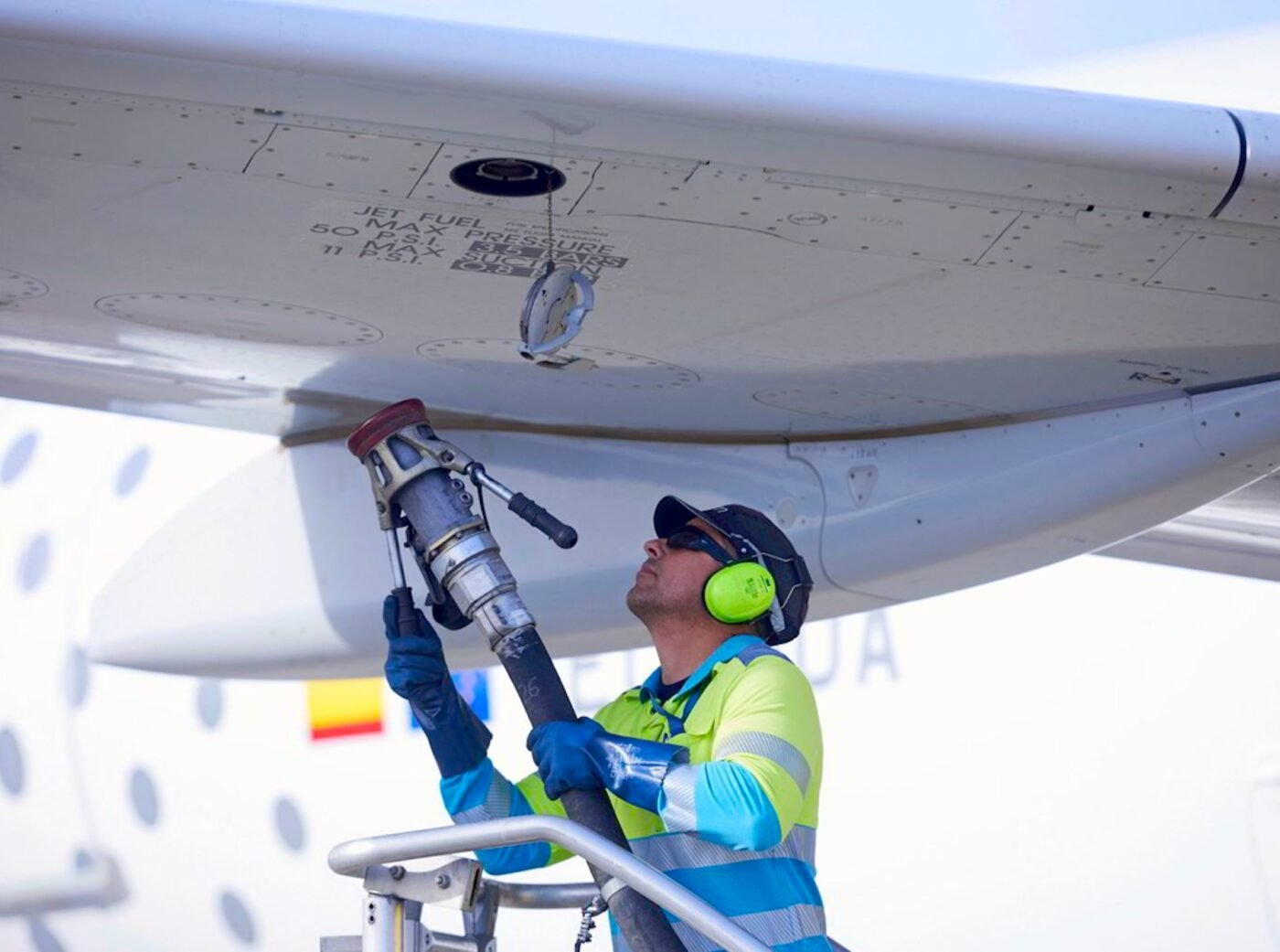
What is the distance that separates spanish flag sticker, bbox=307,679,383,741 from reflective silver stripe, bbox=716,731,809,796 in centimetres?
433

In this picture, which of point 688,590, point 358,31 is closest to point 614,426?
point 688,590

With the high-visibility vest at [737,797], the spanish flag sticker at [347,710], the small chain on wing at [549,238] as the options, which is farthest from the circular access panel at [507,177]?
the spanish flag sticker at [347,710]

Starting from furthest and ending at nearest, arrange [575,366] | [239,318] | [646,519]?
[646,519] → [575,366] → [239,318]

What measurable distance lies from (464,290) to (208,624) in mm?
1907

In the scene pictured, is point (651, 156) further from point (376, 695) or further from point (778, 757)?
point (376, 695)

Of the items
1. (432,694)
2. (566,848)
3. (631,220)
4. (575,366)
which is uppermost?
(575,366)

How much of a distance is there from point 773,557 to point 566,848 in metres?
1.00

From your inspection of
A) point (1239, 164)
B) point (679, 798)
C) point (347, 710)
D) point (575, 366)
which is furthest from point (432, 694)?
point (347, 710)

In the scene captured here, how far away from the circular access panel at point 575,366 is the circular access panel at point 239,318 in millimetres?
219

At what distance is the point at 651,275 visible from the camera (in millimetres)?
3902

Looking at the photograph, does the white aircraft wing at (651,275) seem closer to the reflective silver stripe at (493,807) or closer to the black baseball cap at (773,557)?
the black baseball cap at (773,557)

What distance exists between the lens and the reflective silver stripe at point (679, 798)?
10.7 ft

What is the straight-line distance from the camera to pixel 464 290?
4.04 m

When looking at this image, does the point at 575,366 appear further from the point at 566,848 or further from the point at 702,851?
the point at 566,848
